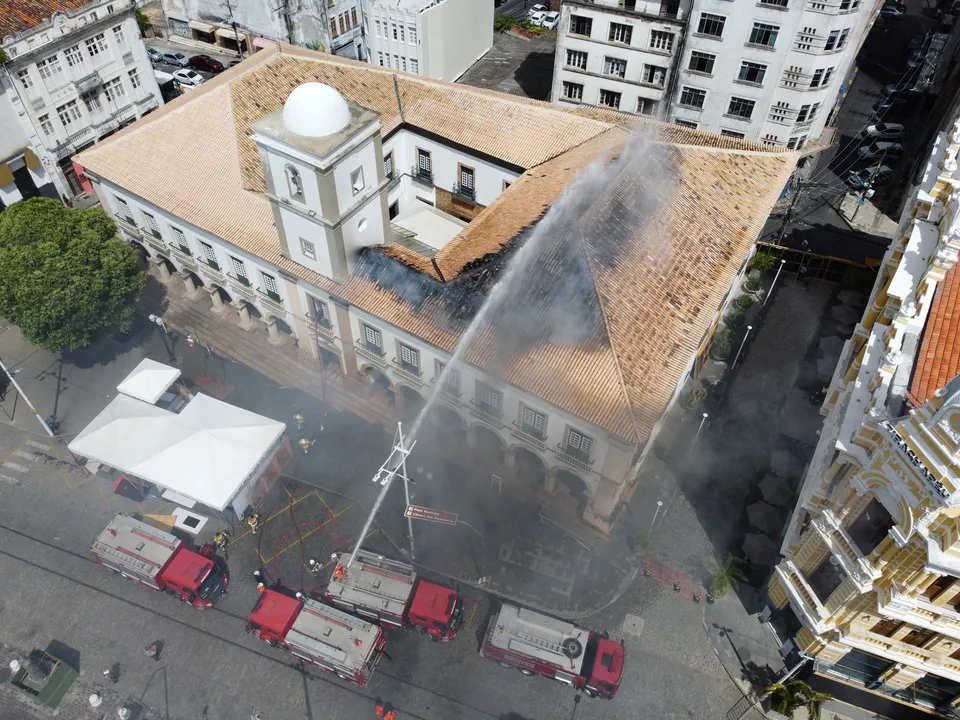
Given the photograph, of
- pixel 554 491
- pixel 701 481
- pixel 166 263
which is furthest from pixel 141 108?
pixel 701 481

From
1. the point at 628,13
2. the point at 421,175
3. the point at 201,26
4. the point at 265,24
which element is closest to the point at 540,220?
the point at 421,175

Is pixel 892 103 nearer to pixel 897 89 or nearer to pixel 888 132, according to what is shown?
pixel 897 89

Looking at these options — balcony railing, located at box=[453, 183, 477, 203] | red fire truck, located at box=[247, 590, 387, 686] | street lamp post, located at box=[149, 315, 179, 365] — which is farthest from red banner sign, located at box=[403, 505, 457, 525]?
street lamp post, located at box=[149, 315, 179, 365]

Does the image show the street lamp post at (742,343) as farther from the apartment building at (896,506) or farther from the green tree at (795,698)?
the green tree at (795,698)

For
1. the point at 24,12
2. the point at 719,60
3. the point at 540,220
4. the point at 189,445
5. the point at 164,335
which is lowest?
the point at 164,335

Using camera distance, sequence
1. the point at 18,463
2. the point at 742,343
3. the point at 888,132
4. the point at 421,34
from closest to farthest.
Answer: the point at 18,463, the point at 742,343, the point at 421,34, the point at 888,132

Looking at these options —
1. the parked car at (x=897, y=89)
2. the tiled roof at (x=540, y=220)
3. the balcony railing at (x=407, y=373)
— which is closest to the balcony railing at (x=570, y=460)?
the tiled roof at (x=540, y=220)

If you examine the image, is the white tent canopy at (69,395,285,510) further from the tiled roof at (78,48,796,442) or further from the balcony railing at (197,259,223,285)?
the balcony railing at (197,259,223,285)
